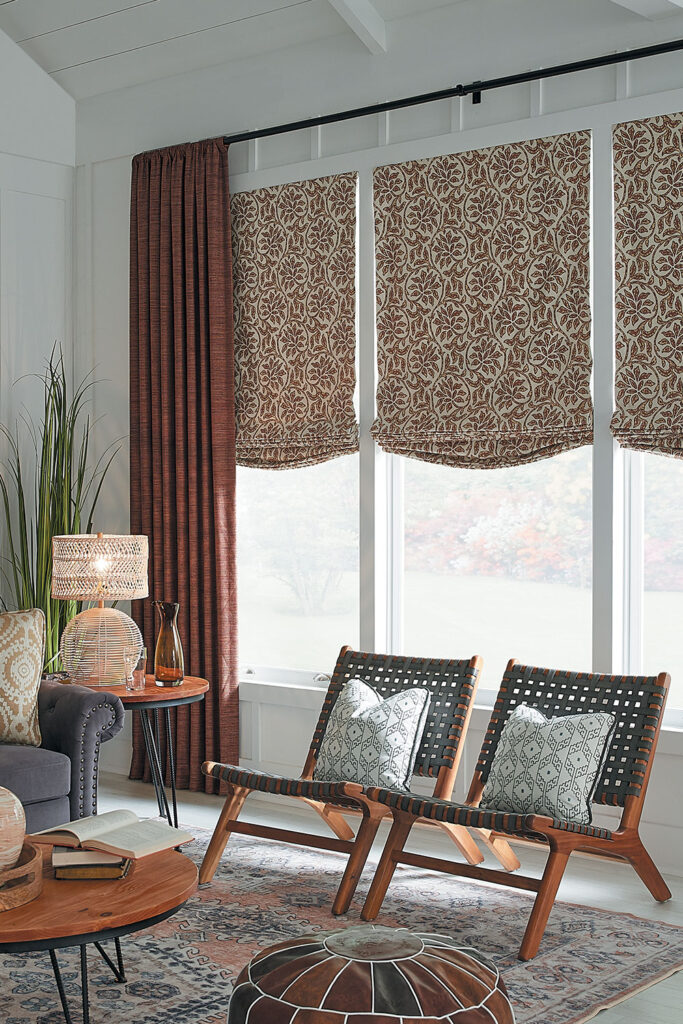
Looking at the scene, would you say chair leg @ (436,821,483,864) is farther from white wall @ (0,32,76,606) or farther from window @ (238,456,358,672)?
white wall @ (0,32,76,606)

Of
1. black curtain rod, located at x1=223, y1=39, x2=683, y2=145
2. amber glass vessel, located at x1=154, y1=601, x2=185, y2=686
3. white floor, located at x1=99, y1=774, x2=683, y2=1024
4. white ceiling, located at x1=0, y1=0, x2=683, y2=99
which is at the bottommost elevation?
white floor, located at x1=99, y1=774, x2=683, y2=1024

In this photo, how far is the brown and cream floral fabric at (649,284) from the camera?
425 cm

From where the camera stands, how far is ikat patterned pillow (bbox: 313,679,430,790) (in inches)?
160

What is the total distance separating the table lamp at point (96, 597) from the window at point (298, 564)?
886 millimetres

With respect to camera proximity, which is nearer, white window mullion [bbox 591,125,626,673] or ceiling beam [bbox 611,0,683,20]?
ceiling beam [bbox 611,0,683,20]

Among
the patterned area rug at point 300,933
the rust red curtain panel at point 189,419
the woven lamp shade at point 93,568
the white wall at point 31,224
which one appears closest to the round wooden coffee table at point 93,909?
the patterned area rug at point 300,933

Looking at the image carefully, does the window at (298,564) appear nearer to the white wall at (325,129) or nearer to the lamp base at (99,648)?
the white wall at (325,129)

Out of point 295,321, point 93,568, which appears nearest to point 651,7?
point 295,321

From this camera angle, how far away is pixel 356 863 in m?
3.80

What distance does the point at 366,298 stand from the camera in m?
5.07

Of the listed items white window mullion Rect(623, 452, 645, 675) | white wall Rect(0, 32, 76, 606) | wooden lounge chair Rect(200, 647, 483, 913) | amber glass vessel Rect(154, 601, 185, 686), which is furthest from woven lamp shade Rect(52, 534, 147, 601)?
white window mullion Rect(623, 452, 645, 675)

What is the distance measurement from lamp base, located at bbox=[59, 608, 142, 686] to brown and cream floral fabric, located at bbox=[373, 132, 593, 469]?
1345 mm

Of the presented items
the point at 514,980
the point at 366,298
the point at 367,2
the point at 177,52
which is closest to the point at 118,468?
the point at 366,298

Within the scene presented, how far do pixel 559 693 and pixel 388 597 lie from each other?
3.90 ft
